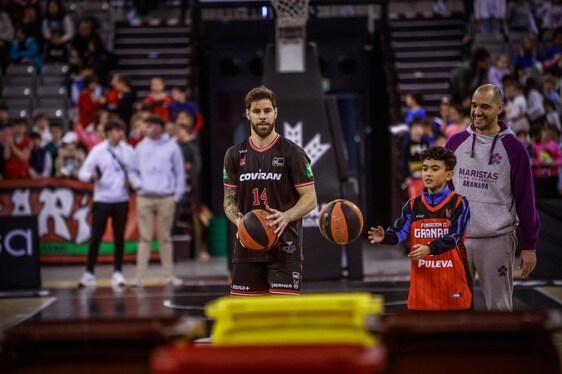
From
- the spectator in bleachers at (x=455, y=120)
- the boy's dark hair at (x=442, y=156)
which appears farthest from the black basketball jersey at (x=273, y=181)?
the spectator in bleachers at (x=455, y=120)

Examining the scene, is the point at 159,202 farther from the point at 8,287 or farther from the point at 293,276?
the point at 293,276

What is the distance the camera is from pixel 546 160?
15891 mm

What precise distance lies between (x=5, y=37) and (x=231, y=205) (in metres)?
15.2

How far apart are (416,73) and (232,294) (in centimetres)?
1480

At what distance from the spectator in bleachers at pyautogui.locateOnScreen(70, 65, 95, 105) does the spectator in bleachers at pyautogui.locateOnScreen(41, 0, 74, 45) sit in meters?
1.60

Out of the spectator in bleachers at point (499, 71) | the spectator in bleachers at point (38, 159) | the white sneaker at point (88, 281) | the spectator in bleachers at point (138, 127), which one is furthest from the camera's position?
the spectator in bleachers at point (499, 71)

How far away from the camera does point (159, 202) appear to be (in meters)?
14.4

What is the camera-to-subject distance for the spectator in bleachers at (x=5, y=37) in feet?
71.7

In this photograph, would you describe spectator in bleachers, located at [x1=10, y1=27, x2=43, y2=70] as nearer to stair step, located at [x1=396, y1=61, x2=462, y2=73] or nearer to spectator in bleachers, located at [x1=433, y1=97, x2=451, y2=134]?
stair step, located at [x1=396, y1=61, x2=462, y2=73]

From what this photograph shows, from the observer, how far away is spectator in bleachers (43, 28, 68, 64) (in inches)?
854

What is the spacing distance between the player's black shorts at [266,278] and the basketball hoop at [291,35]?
6.16 metres

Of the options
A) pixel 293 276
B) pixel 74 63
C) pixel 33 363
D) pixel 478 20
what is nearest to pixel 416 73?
pixel 478 20

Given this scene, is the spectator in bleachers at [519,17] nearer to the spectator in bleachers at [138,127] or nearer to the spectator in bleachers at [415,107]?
the spectator in bleachers at [415,107]

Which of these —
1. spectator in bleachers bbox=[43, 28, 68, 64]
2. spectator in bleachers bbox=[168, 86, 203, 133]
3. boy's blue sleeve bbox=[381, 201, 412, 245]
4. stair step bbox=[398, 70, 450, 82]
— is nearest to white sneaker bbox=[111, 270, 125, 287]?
spectator in bleachers bbox=[168, 86, 203, 133]
